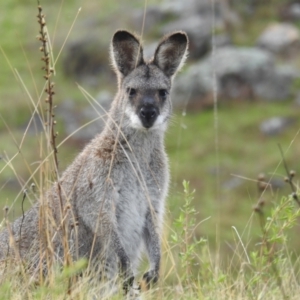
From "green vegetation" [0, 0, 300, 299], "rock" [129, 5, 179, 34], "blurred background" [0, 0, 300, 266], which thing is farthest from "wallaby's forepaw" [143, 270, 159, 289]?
"rock" [129, 5, 179, 34]

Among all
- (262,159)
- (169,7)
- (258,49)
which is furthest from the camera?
(169,7)

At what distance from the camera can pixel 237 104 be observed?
3756 cm

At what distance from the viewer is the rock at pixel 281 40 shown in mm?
41281

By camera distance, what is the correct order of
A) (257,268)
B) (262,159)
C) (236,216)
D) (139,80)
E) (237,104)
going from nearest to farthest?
1. (257,268)
2. (139,80)
3. (236,216)
4. (262,159)
5. (237,104)

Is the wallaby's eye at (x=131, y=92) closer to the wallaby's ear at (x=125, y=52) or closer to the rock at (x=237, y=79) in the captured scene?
the wallaby's ear at (x=125, y=52)

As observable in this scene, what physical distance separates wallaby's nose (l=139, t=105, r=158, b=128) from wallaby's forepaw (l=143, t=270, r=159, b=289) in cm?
119

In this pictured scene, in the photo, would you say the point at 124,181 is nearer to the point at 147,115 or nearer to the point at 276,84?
the point at 147,115

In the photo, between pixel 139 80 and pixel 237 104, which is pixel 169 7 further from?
pixel 139 80

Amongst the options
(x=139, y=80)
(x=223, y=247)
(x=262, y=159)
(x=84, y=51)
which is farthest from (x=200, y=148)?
(x=139, y=80)

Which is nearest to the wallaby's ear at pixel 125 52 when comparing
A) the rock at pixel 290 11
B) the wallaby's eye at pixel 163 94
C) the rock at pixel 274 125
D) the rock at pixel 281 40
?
the wallaby's eye at pixel 163 94

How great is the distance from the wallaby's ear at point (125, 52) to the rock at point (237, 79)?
1130 inches

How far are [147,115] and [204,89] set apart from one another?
29792 mm

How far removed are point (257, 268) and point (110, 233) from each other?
143cm

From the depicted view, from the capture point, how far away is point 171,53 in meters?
8.27
